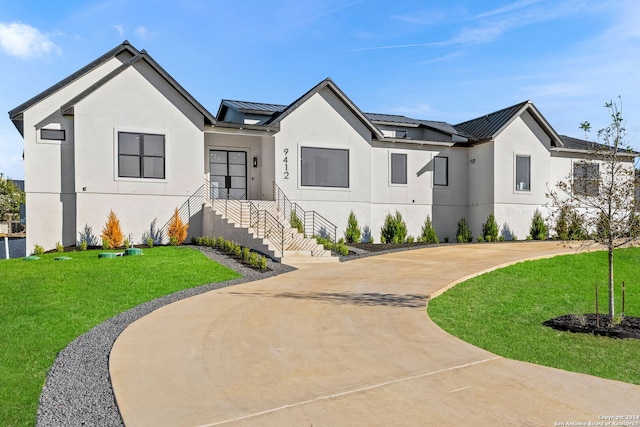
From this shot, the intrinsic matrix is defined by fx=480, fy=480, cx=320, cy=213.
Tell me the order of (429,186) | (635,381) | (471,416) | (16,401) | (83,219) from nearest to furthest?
(471,416)
(16,401)
(635,381)
(83,219)
(429,186)

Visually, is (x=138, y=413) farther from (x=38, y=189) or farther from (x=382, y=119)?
(x=382, y=119)

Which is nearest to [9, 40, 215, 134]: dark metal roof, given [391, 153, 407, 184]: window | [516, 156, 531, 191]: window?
[391, 153, 407, 184]: window

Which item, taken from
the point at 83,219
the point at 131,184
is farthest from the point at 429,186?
the point at 83,219

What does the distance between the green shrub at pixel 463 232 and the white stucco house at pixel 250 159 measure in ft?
1.47

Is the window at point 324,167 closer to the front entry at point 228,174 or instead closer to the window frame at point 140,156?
the front entry at point 228,174

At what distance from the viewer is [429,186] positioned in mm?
24312

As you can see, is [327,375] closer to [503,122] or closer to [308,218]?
[308,218]

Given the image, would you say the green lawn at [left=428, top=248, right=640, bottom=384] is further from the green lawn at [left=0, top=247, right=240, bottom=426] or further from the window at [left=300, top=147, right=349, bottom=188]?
the window at [left=300, top=147, right=349, bottom=188]

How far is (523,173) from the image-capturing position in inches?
965

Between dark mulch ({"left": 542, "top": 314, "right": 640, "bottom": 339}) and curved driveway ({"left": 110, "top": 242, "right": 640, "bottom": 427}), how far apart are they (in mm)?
2440

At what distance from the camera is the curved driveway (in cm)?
422

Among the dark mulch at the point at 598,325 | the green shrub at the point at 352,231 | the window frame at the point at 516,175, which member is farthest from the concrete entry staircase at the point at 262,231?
the window frame at the point at 516,175

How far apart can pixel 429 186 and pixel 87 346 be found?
1995 cm

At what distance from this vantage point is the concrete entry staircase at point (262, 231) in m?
15.5
